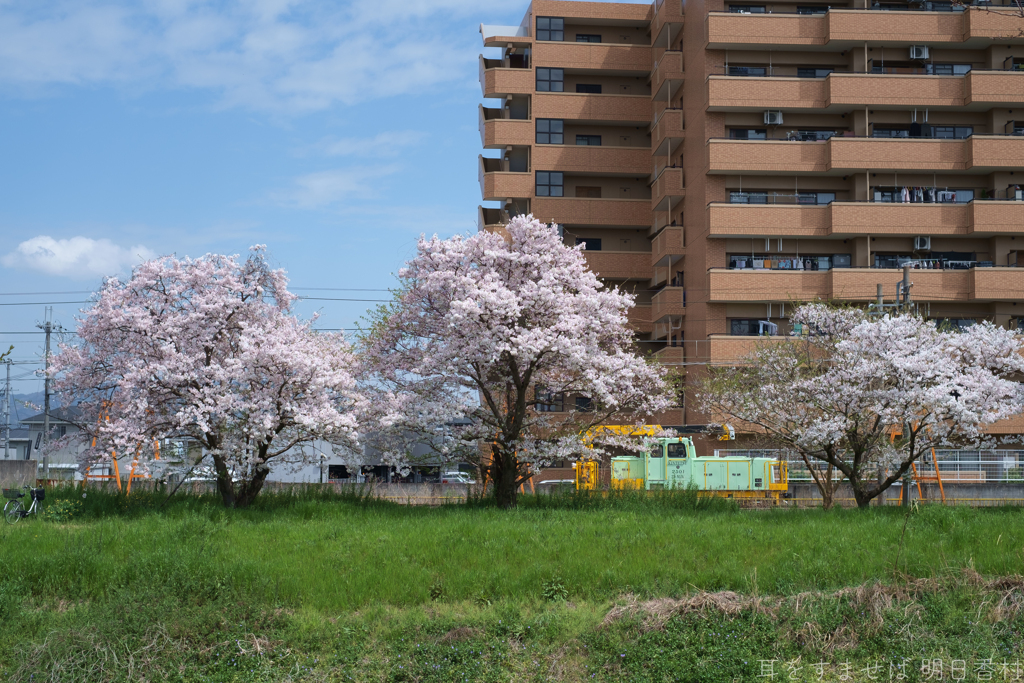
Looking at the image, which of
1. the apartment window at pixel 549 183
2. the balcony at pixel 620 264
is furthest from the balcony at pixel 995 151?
the apartment window at pixel 549 183

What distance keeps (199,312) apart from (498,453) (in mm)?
8070

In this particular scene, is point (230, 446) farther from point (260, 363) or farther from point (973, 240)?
point (973, 240)

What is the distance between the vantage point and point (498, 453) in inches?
945

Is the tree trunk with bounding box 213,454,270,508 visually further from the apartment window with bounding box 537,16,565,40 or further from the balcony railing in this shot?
the apartment window with bounding box 537,16,565,40

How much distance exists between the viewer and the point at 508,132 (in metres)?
58.4

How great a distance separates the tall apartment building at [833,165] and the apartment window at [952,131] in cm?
6

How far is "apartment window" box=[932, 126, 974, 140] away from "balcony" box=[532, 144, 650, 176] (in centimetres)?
1672

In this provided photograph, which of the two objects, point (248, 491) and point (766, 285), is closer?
point (248, 491)

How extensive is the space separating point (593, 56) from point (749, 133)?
40.2 feet

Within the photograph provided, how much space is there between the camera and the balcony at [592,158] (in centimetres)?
5853

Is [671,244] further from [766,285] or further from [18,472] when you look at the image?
[18,472]

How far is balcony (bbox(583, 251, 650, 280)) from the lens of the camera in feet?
190

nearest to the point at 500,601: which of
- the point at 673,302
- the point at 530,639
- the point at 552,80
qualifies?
the point at 530,639

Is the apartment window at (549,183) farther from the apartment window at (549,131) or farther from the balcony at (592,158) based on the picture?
the apartment window at (549,131)
